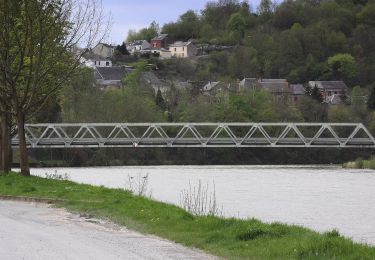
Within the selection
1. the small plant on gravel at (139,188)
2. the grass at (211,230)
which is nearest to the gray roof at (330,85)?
the small plant on gravel at (139,188)

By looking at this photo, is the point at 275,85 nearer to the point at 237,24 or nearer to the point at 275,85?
the point at 275,85

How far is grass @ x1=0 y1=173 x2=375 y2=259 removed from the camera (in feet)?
36.6

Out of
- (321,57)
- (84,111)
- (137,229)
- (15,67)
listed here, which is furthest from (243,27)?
(137,229)

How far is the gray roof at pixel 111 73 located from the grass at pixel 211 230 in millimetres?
114363

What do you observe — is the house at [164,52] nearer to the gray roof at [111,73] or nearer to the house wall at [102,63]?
the house wall at [102,63]

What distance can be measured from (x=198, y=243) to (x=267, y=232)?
45.3 inches

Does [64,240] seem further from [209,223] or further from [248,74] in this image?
[248,74]

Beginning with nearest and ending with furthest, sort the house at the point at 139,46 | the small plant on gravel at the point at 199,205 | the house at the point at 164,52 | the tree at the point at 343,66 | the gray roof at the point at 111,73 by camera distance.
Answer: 1. the small plant on gravel at the point at 199,205
2. the gray roof at the point at 111,73
3. the tree at the point at 343,66
4. the house at the point at 164,52
5. the house at the point at 139,46

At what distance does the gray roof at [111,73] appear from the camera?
135 metres

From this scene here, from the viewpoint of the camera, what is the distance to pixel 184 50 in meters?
178

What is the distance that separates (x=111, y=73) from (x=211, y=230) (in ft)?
410

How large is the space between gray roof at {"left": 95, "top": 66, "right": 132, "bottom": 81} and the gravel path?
119154mm

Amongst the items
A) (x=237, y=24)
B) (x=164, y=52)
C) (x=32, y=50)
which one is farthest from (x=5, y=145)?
(x=237, y=24)

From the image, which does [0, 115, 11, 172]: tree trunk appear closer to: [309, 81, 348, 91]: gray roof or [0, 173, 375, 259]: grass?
[0, 173, 375, 259]: grass
